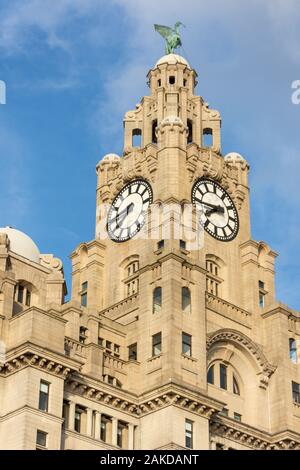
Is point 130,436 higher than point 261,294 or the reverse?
the reverse

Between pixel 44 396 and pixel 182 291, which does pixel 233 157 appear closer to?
pixel 182 291

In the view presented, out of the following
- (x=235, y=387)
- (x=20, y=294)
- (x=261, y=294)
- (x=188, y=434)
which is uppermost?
(x=261, y=294)

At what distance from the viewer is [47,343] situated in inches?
3137

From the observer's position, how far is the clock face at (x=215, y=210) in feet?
324

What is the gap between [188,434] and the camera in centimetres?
8350

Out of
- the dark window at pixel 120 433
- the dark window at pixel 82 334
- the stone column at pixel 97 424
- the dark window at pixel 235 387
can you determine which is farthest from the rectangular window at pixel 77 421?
the dark window at pixel 235 387

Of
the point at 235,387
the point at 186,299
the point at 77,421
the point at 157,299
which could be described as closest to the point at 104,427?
the point at 77,421

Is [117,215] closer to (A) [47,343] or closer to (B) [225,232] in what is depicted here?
(B) [225,232]

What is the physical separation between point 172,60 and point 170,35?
5.24 m

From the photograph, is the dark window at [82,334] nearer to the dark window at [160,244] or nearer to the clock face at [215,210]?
the dark window at [160,244]

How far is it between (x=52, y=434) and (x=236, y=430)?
18.1m

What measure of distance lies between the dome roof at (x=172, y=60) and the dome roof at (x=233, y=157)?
35.2ft

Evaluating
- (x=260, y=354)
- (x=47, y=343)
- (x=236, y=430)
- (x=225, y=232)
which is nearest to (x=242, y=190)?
(x=225, y=232)

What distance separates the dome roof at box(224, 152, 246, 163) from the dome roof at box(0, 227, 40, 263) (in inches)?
796
